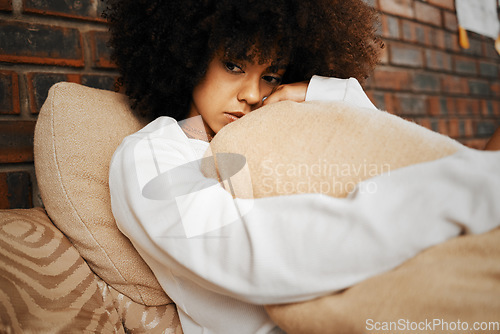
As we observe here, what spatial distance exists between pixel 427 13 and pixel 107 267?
1.81 m

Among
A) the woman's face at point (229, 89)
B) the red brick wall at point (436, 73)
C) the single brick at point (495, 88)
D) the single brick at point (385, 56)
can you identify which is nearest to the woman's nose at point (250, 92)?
the woman's face at point (229, 89)

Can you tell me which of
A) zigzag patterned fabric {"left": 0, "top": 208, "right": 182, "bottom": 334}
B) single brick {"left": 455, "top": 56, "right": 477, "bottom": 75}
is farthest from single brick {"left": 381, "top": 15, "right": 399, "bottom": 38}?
zigzag patterned fabric {"left": 0, "top": 208, "right": 182, "bottom": 334}

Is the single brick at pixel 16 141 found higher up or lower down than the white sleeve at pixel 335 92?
lower down

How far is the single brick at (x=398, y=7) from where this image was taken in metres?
1.60

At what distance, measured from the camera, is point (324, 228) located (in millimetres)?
475

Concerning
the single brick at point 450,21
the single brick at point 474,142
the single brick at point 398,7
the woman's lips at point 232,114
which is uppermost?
the single brick at point 398,7

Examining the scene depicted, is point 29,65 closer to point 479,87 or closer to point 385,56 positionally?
point 385,56

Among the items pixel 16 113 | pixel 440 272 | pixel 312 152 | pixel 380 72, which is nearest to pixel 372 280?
pixel 440 272

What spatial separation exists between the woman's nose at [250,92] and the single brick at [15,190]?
0.57 metres

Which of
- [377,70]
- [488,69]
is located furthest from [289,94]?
[488,69]

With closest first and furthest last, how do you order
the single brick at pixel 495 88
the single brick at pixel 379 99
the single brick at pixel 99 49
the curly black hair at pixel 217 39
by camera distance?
1. the curly black hair at pixel 217 39
2. the single brick at pixel 99 49
3. the single brick at pixel 379 99
4. the single brick at pixel 495 88

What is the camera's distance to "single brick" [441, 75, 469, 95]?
1.88 m

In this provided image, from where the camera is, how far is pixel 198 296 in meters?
0.64

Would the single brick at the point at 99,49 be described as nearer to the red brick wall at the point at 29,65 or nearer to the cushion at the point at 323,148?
the red brick wall at the point at 29,65
